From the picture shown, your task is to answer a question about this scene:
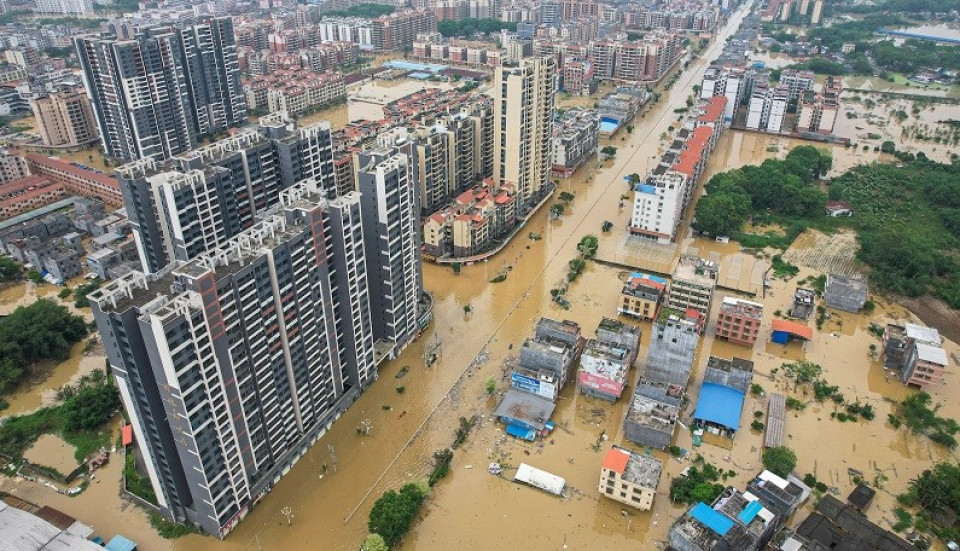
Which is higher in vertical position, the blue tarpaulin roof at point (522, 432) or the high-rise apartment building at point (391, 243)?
the high-rise apartment building at point (391, 243)

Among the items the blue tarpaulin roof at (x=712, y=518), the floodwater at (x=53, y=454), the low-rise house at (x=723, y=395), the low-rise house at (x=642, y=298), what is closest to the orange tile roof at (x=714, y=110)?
the low-rise house at (x=642, y=298)

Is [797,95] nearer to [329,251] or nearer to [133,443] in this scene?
[329,251]

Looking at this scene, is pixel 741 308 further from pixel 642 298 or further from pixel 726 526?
pixel 726 526

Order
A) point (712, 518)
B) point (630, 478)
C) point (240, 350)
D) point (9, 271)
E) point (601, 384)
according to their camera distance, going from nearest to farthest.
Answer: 1. point (240, 350)
2. point (712, 518)
3. point (630, 478)
4. point (601, 384)
5. point (9, 271)

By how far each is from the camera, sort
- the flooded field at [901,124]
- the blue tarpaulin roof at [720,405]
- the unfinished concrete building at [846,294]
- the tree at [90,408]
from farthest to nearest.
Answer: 1. the flooded field at [901,124]
2. the unfinished concrete building at [846,294]
3. the tree at [90,408]
4. the blue tarpaulin roof at [720,405]

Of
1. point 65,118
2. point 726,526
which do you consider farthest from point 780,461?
point 65,118

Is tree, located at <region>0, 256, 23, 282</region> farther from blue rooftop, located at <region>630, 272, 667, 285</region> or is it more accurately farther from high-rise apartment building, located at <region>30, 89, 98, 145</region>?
blue rooftop, located at <region>630, 272, 667, 285</region>

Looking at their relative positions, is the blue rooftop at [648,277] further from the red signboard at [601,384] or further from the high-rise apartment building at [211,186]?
the high-rise apartment building at [211,186]
